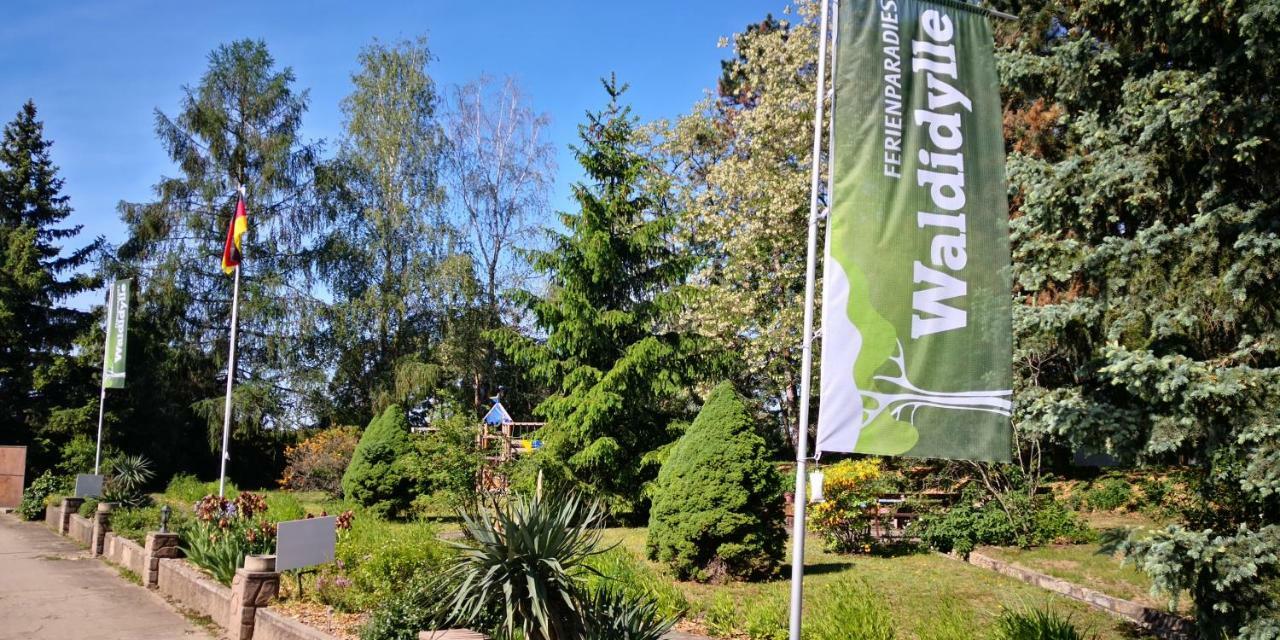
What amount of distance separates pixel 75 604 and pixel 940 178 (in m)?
11.3

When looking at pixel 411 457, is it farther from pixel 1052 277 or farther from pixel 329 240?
pixel 329 240

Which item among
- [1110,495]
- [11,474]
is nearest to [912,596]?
[1110,495]

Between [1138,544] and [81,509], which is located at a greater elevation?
[1138,544]

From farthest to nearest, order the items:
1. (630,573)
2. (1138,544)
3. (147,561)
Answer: (147,561) → (630,573) → (1138,544)

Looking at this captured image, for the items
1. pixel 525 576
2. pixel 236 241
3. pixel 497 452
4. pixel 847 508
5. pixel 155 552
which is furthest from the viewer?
pixel 497 452

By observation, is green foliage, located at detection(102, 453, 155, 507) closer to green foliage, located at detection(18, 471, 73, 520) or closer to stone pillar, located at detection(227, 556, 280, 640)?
green foliage, located at detection(18, 471, 73, 520)

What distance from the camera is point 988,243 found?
5938 mm

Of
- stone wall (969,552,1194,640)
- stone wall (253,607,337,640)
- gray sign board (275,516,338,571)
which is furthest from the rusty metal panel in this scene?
stone wall (969,552,1194,640)

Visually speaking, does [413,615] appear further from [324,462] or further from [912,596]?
[324,462]

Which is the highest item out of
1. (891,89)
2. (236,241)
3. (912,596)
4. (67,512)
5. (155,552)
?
(236,241)

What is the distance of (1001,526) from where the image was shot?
42.8 feet

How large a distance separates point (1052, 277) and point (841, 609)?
4.25 metres

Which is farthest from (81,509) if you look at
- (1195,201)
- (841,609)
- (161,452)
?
(1195,201)

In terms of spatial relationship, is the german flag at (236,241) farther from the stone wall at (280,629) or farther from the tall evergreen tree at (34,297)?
the tall evergreen tree at (34,297)
